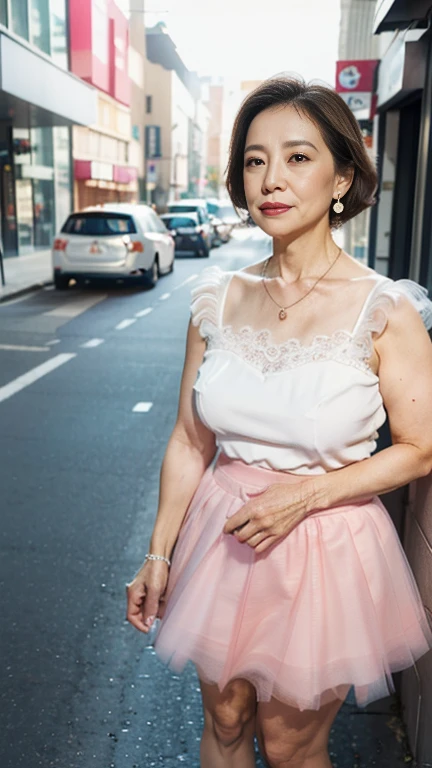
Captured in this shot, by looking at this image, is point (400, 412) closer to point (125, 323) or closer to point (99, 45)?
point (125, 323)

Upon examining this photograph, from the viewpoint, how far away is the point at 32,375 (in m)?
8.12

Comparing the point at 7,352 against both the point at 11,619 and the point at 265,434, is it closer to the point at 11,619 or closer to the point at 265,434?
the point at 11,619

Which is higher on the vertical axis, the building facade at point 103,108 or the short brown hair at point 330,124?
the building facade at point 103,108

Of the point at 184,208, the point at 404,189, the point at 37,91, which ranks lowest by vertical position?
the point at 184,208

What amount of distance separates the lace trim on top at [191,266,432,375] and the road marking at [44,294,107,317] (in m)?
10.8

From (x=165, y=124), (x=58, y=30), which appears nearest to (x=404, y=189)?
(x=58, y=30)

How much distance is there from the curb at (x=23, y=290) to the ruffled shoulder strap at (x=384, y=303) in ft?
43.0

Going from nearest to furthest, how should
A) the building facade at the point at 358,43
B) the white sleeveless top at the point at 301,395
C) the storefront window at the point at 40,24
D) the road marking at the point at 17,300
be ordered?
1. the white sleeveless top at the point at 301,395
2. the road marking at the point at 17,300
3. the building facade at the point at 358,43
4. the storefront window at the point at 40,24

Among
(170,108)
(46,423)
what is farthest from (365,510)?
(170,108)

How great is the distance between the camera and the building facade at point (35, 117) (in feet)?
58.3

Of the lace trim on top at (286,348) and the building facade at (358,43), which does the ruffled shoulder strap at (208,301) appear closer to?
the lace trim on top at (286,348)

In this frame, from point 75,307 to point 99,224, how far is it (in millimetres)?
2697

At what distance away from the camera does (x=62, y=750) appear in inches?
104

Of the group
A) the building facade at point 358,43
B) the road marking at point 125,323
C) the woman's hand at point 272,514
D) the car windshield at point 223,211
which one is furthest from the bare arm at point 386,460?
the car windshield at point 223,211
